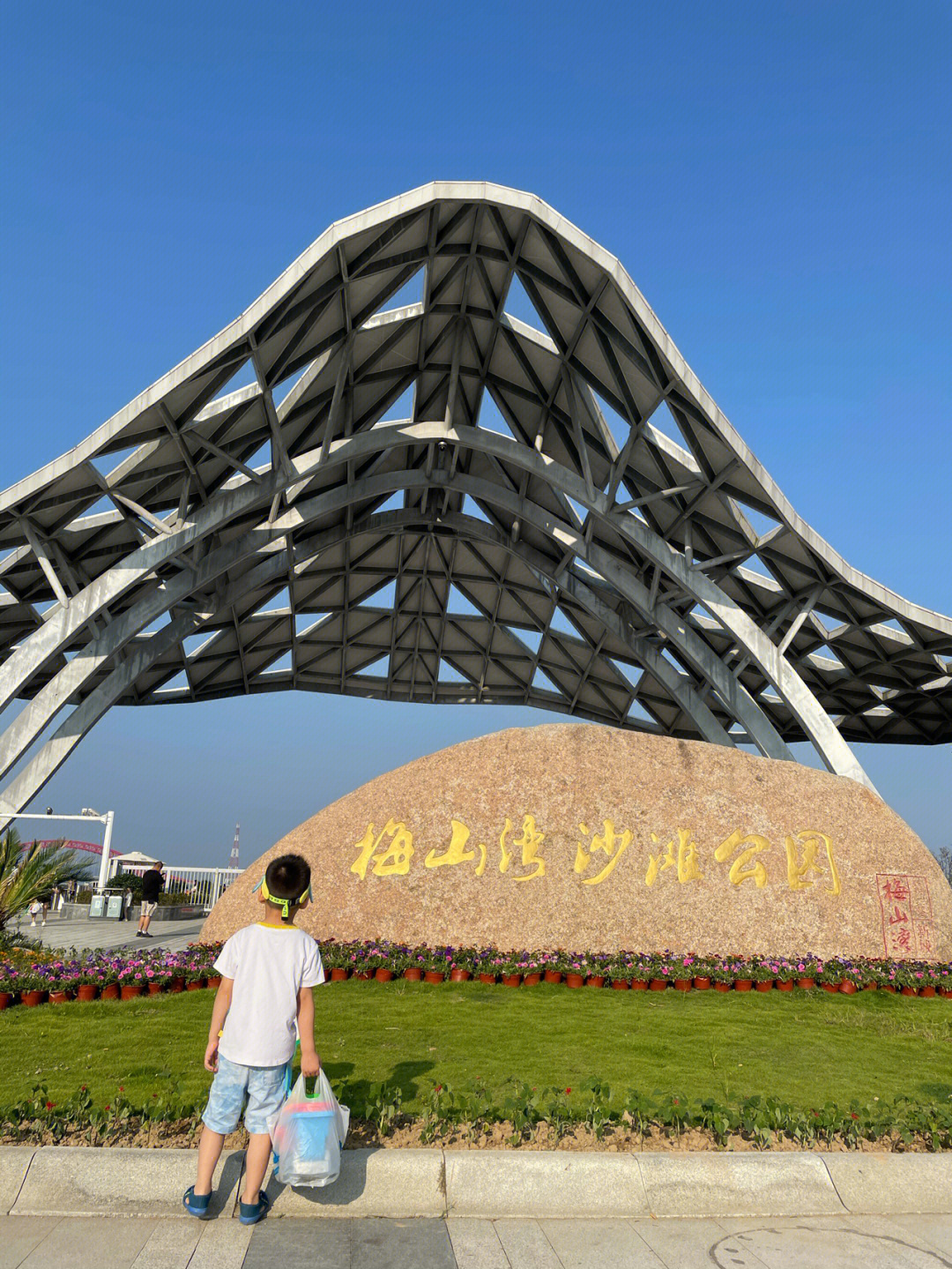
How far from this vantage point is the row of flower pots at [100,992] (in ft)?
31.6

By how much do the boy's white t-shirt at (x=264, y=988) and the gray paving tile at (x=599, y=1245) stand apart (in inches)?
A: 63.2

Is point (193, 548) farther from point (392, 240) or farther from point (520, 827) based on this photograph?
point (520, 827)

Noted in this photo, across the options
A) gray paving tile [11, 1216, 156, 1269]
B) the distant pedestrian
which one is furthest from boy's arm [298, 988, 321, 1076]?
the distant pedestrian

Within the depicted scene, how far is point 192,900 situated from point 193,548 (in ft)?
35.2

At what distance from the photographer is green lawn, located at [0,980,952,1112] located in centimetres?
652

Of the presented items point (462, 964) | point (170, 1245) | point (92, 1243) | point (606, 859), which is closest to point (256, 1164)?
point (170, 1245)

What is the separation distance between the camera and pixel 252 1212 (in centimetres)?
425

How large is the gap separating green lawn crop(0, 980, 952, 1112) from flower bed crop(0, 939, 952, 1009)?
1.06 ft

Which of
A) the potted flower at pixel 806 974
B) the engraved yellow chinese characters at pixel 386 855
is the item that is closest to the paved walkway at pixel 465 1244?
the potted flower at pixel 806 974

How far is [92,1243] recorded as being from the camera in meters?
4.00

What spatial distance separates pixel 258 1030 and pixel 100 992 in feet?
22.5

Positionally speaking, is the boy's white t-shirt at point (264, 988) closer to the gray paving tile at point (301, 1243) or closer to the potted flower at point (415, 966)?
the gray paving tile at point (301, 1243)

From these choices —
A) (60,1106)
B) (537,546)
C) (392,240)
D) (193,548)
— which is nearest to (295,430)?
(193,548)

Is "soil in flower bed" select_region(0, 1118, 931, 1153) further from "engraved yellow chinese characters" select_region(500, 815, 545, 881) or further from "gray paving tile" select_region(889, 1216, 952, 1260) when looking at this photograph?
"engraved yellow chinese characters" select_region(500, 815, 545, 881)
